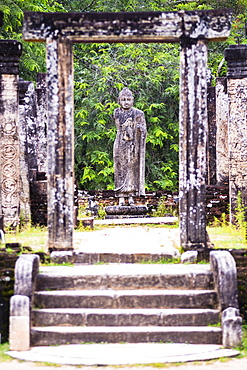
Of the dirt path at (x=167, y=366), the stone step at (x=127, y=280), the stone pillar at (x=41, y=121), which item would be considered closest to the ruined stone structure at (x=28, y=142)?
the stone pillar at (x=41, y=121)

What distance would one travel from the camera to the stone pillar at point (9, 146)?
12445 mm

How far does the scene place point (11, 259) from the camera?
8617 millimetres

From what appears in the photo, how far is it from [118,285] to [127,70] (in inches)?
545

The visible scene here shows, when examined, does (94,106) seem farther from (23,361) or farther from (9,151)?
(23,361)

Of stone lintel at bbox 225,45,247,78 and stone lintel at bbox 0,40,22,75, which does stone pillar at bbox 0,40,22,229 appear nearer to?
stone lintel at bbox 0,40,22,75

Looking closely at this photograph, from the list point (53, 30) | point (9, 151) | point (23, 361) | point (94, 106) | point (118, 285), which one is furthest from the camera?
point (94, 106)

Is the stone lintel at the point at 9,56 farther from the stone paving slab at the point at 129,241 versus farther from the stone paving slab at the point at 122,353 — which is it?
the stone paving slab at the point at 122,353

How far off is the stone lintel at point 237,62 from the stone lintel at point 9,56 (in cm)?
394

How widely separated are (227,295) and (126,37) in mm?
3836

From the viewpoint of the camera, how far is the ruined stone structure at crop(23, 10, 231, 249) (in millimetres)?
9359

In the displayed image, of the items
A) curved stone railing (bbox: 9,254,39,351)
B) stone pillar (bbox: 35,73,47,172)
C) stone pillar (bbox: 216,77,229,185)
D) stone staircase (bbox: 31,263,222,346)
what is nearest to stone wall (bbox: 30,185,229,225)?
stone pillar (bbox: 216,77,229,185)

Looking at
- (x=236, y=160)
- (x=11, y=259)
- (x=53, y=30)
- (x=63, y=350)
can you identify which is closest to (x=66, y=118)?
(x=53, y=30)

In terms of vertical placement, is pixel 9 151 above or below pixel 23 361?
above

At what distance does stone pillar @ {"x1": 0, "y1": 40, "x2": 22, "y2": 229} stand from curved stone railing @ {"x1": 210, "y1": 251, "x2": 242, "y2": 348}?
5091mm
